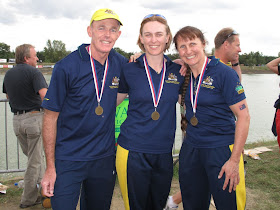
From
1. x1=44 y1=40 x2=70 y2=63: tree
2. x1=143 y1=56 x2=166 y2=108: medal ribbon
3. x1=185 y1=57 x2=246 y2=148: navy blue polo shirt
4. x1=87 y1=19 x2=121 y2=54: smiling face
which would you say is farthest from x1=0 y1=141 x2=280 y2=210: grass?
x1=44 y1=40 x2=70 y2=63: tree

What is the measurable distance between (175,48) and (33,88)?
104 inches

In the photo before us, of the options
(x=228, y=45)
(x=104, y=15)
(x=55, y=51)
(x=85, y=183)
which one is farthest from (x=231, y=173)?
(x=55, y=51)

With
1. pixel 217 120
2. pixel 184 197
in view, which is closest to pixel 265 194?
pixel 184 197

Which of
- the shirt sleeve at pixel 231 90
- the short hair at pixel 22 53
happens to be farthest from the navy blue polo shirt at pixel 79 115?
the short hair at pixel 22 53

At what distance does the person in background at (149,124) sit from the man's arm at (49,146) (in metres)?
0.65

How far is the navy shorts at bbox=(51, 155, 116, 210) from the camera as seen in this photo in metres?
2.47

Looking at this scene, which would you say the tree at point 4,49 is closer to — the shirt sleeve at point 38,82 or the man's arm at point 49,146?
the shirt sleeve at point 38,82

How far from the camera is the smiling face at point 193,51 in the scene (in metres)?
2.56

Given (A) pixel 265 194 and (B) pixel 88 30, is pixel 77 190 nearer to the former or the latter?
(B) pixel 88 30

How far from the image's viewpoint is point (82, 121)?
252cm

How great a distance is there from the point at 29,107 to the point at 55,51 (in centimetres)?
8285

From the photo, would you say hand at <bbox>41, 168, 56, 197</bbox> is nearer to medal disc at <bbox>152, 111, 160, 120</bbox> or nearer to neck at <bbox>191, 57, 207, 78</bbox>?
medal disc at <bbox>152, 111, 160, 120</bbox>

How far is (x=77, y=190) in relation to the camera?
8.35ft

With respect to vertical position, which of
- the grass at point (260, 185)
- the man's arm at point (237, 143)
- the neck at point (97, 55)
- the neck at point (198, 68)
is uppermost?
the neck at point (97, 55)
